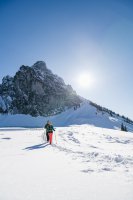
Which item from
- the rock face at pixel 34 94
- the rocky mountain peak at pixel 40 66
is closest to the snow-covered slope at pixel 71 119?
the rock face at pixel 34 94

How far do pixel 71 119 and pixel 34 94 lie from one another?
163 ft

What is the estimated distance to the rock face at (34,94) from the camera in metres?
160

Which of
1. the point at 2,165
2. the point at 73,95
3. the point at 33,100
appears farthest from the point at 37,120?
the point at 2,165

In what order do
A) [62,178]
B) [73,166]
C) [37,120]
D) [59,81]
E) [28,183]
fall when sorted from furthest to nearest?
[59,81], [37,120], [73,166], [62,178], [28,183]

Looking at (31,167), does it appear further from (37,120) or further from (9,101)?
(9,101)

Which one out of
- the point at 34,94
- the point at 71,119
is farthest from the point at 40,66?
the point at 71,119

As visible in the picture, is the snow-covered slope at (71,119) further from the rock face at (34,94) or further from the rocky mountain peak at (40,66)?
the rocky mountain peak at (40,66)

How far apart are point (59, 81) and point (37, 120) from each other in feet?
168

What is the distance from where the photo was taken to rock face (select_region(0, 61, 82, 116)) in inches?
6309

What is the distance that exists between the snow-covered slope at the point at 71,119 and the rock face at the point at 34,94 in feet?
32.0

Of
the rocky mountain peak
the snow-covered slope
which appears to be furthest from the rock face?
the snow-covered slope

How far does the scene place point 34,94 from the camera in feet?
555

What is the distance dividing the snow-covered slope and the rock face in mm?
9749

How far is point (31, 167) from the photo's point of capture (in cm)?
873
